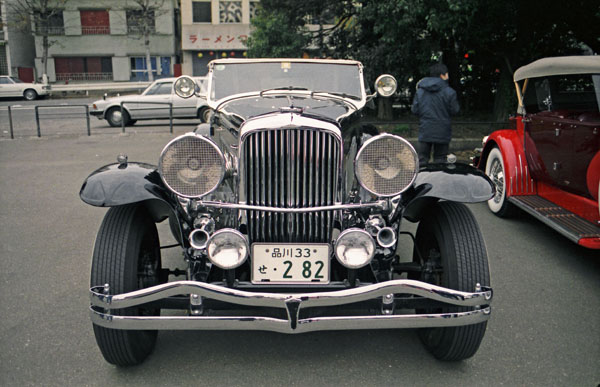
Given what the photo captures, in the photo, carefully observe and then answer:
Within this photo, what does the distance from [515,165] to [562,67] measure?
4.12 ft

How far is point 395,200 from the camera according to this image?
3219 millimetres

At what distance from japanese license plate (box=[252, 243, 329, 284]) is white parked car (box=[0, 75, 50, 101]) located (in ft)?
102

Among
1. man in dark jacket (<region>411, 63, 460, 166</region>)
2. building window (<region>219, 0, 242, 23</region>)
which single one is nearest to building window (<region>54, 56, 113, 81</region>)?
building window (<region>219, 0, 242, 23</region>)

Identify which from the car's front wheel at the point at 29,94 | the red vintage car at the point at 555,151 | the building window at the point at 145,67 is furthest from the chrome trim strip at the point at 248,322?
the building window at the point at 145,67

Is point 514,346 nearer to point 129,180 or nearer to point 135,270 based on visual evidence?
point 135,270

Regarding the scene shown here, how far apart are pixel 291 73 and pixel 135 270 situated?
7.79ft

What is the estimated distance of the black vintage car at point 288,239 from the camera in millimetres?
2795

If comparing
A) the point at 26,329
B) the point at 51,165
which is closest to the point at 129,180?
the point at 26,329

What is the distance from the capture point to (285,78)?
15.1 ft

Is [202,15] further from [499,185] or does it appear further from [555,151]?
[555,151]

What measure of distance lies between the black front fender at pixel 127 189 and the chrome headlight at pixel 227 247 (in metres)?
0.44

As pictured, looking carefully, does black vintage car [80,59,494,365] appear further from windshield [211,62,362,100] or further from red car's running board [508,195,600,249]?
red car's running board [508,195,600,249]

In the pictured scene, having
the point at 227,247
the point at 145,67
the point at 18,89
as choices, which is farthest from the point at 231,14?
the point at 227,247

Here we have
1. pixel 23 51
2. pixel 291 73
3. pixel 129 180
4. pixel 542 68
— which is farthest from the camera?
pixel 23 51
